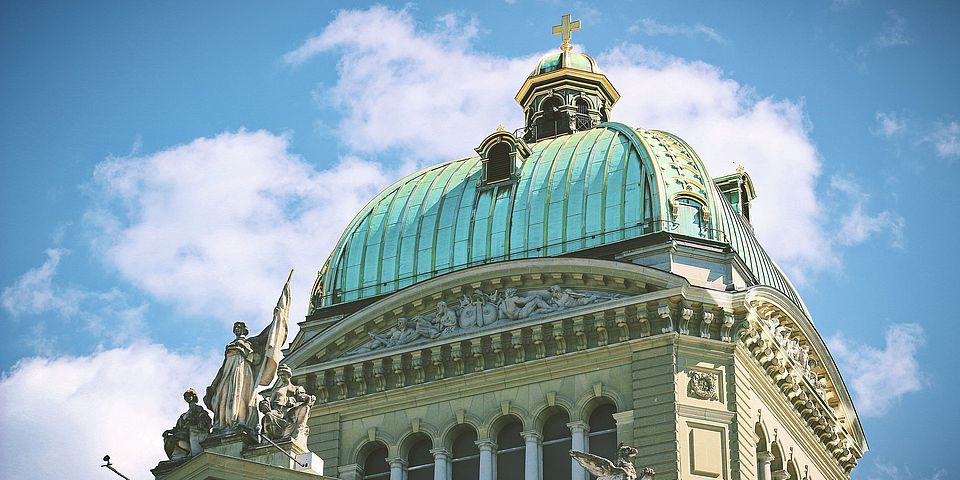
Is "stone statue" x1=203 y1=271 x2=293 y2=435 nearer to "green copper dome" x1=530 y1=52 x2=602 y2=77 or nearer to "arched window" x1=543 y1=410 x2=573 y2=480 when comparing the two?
"arched window" x1=543 y1=410 x2=573 y2=480

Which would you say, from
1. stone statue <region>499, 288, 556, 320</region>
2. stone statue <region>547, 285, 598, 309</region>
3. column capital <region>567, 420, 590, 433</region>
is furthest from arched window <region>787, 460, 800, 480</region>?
stone statue <region>499, 288, 556, 320</region>

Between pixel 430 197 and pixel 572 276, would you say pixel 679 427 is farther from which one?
pixel 430 197

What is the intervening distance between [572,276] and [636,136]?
21.6 ft

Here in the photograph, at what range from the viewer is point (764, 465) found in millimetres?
52188

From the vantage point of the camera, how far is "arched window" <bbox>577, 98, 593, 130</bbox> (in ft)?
212

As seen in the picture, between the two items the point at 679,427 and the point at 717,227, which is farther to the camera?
the point at 717,227

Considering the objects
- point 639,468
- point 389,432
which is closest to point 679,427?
point 639,468

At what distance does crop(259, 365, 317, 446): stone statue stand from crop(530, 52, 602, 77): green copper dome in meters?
27.9

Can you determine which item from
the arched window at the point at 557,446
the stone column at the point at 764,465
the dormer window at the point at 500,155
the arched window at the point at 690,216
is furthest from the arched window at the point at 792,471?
the dormer window at the point at 500,155

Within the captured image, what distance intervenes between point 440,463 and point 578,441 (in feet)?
14.1

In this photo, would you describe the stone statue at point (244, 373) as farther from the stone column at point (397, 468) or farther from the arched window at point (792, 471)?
the arched window at point (792, 471)

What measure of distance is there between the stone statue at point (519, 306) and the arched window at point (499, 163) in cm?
562

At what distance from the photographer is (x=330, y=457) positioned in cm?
5462

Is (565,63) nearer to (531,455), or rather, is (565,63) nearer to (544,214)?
(544,214)
